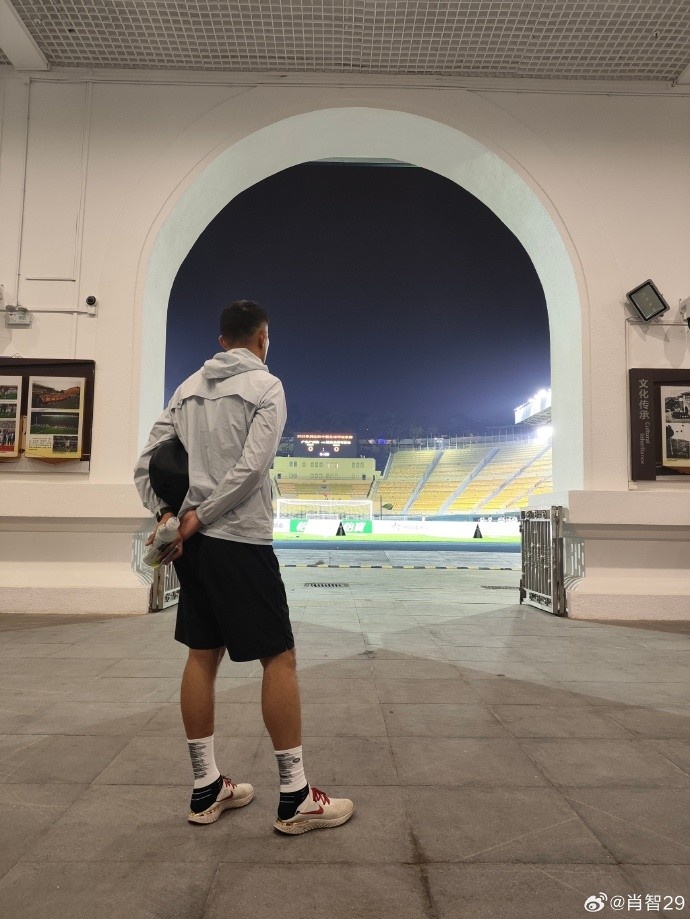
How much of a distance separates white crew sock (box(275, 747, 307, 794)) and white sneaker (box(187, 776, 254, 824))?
0.19 metres

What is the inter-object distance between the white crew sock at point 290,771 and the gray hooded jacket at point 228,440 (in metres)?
0.58

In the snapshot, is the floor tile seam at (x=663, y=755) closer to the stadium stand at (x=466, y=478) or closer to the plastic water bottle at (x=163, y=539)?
the plastic water bottle at (x=163, y=539)

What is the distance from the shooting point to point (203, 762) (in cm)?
160

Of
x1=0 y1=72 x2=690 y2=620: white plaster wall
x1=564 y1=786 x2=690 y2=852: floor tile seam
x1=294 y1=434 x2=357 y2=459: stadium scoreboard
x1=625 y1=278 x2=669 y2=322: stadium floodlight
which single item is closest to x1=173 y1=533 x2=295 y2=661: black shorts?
x1=564 y1=786 x2=690 y2=852: floor tile seam

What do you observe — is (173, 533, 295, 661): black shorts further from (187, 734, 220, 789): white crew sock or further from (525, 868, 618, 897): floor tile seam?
(525, 868, 618, 897): floor tile seam

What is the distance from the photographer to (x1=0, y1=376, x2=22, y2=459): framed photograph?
492cm

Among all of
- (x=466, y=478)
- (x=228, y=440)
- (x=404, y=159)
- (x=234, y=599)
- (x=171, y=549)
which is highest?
(x=404, y=159)

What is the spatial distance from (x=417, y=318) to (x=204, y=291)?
1718 centimetres

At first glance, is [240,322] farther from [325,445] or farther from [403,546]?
[325,445]

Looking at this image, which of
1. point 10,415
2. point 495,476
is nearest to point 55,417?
point 10,415

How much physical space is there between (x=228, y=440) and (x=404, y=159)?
5695 millimetres

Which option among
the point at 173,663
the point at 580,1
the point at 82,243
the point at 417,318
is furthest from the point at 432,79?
the point at 417,318

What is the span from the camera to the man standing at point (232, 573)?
1558 mm

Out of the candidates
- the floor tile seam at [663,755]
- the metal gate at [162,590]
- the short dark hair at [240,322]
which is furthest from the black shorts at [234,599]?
the metal gate at [162,590]
